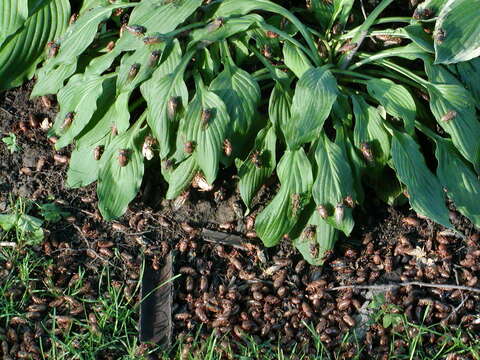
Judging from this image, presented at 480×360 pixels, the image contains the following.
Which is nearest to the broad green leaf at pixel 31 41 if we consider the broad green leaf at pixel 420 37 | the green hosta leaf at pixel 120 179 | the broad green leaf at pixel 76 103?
the broad green leaf at pixel 76 103

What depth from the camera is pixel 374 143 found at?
4.39 m

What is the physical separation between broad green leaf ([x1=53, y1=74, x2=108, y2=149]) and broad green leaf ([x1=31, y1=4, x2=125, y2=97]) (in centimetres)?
10

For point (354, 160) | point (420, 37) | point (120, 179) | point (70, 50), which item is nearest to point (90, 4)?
point (70, 50)

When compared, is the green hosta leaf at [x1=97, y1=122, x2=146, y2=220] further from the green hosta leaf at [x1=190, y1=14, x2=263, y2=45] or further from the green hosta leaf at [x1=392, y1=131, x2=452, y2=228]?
the green hosta leaf at [x1=392, y1=131, x2=452, y2=228]

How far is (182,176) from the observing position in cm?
439

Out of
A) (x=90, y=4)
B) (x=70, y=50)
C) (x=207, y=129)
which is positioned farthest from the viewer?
(x=90, y=4)

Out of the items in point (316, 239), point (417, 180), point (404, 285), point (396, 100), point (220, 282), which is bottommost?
point (404, 285)

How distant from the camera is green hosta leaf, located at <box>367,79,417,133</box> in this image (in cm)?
427

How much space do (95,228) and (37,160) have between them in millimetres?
638

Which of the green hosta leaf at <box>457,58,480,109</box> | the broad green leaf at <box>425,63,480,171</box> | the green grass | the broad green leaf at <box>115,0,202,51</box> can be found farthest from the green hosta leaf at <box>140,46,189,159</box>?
the green hosta leaf at <box>457,58,480,109</box>

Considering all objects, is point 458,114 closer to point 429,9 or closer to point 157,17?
point 429,9

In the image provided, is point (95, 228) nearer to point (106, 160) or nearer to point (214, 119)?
point (106, 160)

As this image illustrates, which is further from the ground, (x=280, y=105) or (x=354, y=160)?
(x=280, y=105)

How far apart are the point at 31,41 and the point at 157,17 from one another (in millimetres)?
971
